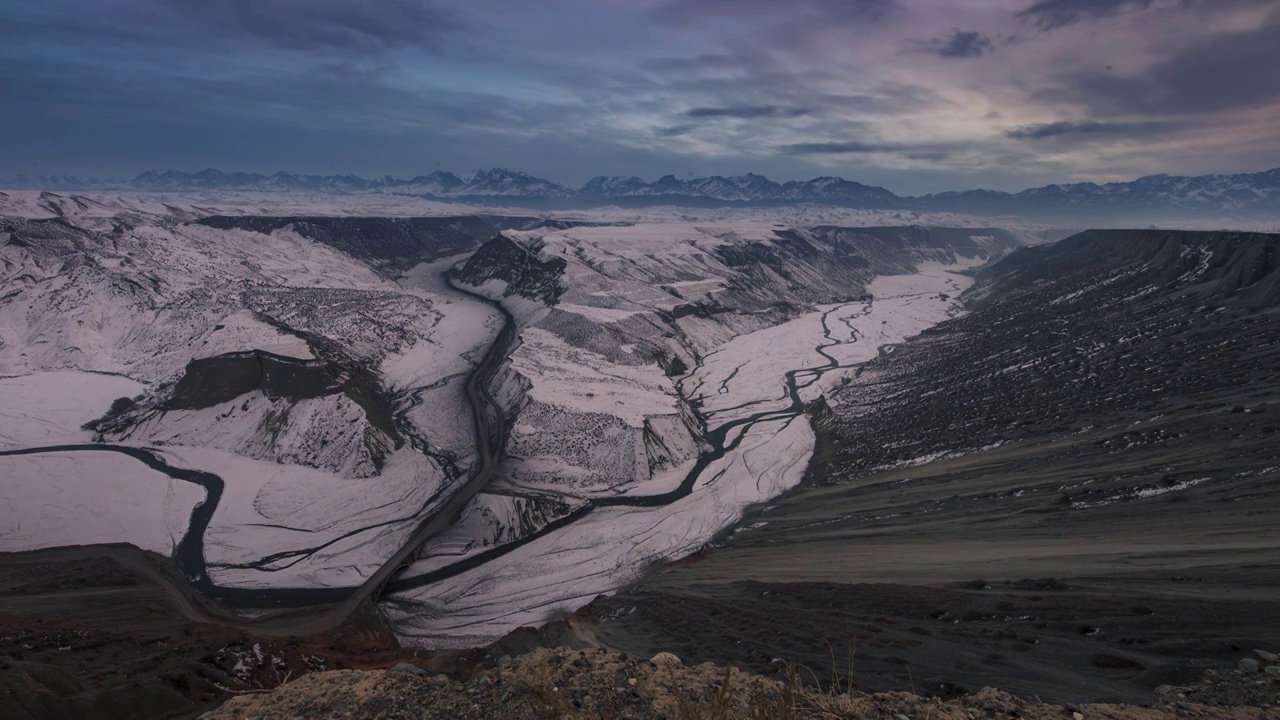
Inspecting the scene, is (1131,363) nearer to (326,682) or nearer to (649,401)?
(649,401)

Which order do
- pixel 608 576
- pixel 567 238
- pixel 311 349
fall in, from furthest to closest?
pixel 567 238 < pixel 311 349 < pixel 608 576

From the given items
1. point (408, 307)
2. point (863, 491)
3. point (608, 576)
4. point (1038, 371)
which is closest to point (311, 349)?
point (408, 307)

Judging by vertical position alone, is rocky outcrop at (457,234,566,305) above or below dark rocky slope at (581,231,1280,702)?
above

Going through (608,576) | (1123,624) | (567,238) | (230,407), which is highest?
(567,238)

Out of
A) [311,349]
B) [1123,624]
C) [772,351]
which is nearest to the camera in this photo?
[1123,624]

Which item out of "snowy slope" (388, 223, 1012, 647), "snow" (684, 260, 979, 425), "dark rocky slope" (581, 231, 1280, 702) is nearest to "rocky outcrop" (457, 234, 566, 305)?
"snowy slope" (388, 223, 1012, 647)

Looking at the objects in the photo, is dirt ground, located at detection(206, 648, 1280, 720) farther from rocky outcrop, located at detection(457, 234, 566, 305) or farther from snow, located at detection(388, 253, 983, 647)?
rocky outcrop, located at detection(457, 234, 566, 305)

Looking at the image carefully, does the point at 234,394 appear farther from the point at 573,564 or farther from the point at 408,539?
the point at 573,564
